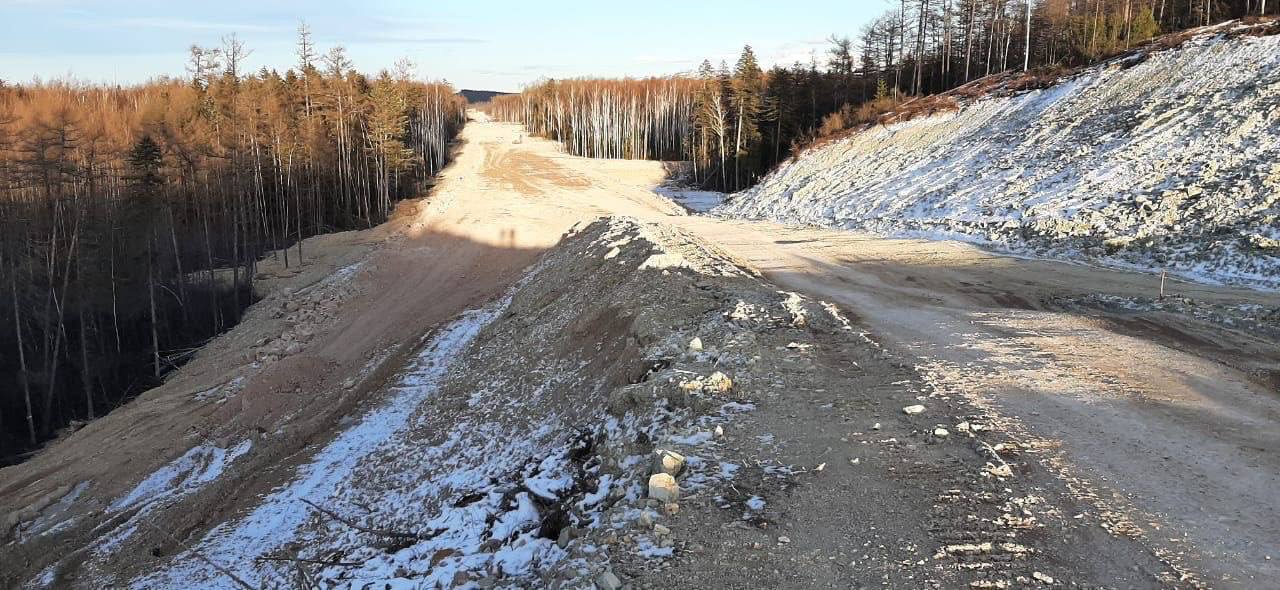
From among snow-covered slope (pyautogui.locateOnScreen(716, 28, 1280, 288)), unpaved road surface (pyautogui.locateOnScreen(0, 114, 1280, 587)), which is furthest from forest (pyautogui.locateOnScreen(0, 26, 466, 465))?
snow-covered slope (pyautogui.locateOnScreen(716, 28, 1280, 288))

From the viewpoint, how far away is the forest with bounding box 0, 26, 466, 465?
22344 mm

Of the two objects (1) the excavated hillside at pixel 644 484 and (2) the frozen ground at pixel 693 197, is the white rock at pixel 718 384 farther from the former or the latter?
(2) the frozen ground at pixel 693 197

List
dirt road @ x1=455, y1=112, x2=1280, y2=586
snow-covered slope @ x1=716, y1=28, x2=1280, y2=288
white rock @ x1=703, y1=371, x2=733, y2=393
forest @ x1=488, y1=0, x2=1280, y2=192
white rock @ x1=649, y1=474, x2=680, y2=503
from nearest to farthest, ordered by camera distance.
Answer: dirt road @ x1=455, y1=112, x2=1280, y2=586 < white rock @ x1=649, y1=474, x2=680, y2=503 < white rock @ x1=703, y1=371, x2=733, y2=393 < snow-covered slope @ x1=716, y1=28, x2=1280, y2=288 < forest @ x1=488, y1=0, x2=1280, y2=192

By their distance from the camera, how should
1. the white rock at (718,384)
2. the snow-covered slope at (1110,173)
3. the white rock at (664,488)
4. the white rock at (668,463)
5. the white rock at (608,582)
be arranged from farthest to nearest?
the snow-covered slope at (1110,173) → the white rock at (718,384) → the white rock at (668,463) → the white rock at (664,488) → the white rock at (608,582)

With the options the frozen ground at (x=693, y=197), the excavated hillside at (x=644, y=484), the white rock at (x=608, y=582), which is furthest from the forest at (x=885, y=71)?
the white rock at (x=608, y=582)

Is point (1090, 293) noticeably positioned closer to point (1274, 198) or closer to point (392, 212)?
point (1274, 198)

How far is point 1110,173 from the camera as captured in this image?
19656 millimetres

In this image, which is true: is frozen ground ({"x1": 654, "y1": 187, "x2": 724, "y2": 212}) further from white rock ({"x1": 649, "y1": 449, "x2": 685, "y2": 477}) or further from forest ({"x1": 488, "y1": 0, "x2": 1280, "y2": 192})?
white rock ({"x1": 649, "y1": 449, "x2": 685, "y2": 477})

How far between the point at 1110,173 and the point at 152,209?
35.1 m

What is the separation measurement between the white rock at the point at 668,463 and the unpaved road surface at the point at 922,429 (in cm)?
51

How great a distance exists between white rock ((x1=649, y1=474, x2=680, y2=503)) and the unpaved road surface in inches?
8.1

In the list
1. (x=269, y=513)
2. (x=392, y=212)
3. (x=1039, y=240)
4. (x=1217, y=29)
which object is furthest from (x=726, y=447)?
(x=392, y=212)

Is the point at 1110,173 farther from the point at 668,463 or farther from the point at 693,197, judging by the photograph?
the point at 693,197

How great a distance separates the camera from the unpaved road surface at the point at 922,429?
450 centimetres
